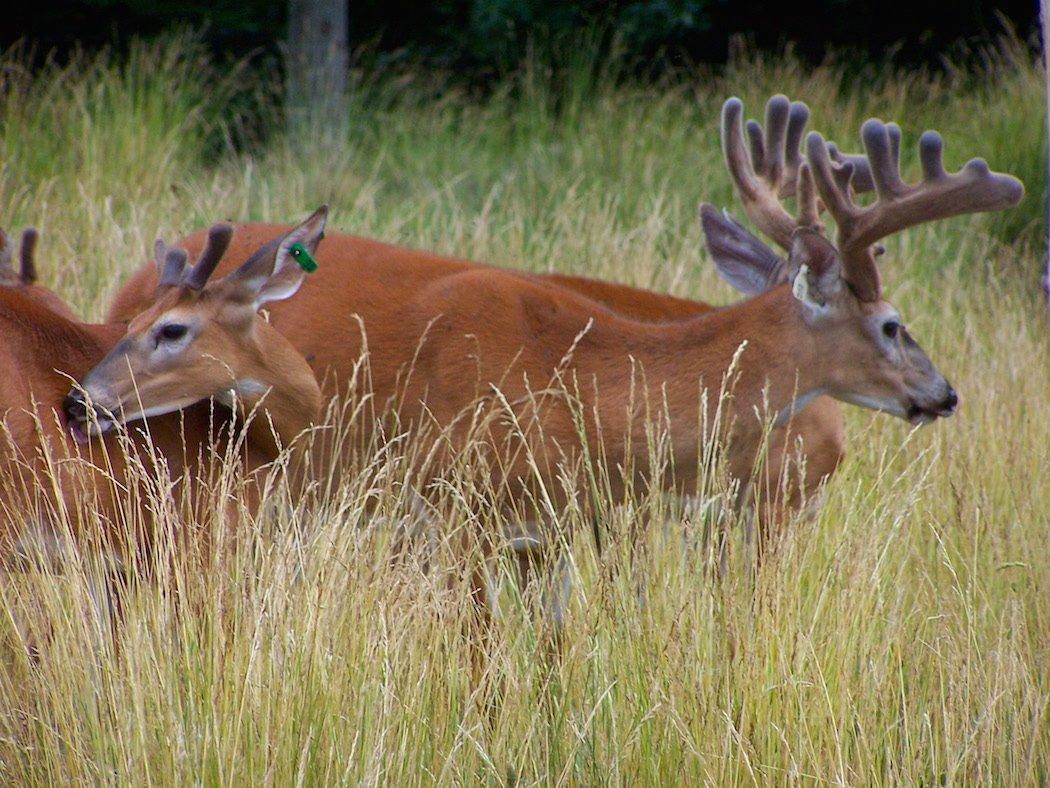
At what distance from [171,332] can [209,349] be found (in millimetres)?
112

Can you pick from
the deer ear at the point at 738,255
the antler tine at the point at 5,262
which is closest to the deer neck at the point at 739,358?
the deer ear at the point at 738,255

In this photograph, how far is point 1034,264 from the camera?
8.56 m

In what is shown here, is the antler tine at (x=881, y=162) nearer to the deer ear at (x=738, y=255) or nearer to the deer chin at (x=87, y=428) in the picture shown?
the deer ear at (x=738, y=255)

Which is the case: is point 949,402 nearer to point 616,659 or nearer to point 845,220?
point 845,220

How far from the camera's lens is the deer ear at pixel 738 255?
512 centimetres

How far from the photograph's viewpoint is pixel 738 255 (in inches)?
203

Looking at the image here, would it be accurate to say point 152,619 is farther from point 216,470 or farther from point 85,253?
point 85,253

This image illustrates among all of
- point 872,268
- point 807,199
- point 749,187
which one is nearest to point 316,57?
point 749,187

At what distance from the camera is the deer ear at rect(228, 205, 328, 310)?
13.8 ft

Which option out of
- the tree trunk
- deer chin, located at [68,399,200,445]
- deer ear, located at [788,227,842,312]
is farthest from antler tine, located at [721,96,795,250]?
the tree trunk

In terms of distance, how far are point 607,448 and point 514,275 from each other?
83 cm

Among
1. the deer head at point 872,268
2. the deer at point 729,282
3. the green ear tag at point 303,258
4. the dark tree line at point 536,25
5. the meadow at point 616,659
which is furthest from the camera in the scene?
the dark tree line at point 536,25

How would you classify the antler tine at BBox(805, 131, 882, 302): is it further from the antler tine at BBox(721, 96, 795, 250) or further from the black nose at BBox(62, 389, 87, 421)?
the black nose at BBox(62, 389, 87, 421)

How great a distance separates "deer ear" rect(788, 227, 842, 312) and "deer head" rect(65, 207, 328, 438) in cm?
145
